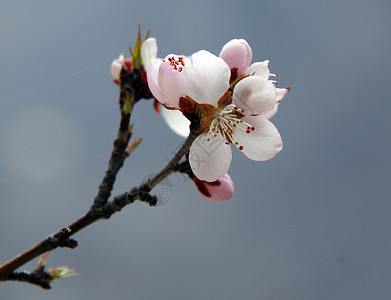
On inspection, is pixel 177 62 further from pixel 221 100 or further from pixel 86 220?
pixel 86 220

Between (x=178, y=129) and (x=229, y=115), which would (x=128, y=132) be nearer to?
(x=178, y=129)

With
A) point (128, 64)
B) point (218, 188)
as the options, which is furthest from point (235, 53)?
point (128, 64)

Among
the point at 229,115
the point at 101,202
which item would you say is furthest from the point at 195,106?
the point at 101,202

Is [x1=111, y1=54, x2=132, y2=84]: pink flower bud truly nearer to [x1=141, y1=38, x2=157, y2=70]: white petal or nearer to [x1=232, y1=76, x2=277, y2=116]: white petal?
[x1=141, y1=38, x2=157, y2=70]: white petal

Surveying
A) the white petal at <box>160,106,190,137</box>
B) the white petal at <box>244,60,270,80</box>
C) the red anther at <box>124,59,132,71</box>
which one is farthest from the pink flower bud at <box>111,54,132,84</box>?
the white petal at <box>244,60,270,80</box>

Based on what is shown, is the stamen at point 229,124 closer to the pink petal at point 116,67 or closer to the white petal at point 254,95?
the white petal at point 254,95
